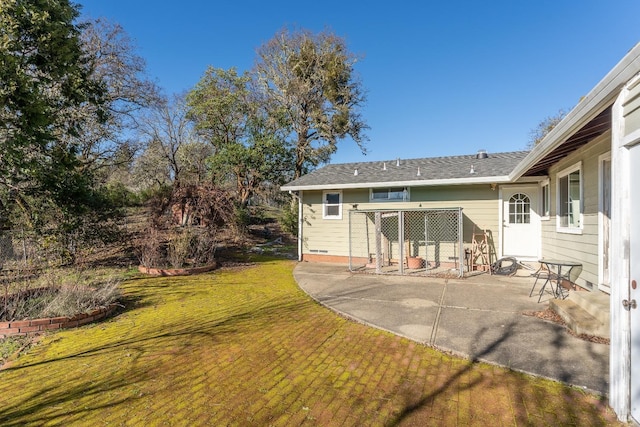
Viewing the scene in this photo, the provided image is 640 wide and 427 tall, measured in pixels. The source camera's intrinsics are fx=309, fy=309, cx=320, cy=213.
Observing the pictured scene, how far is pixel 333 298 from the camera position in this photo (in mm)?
6180

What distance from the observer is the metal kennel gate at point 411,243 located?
908 centimetres

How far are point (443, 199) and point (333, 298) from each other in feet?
17.7

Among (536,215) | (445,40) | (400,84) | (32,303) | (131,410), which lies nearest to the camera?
(131,410)

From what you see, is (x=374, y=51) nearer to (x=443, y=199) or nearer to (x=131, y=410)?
(x=443, y=199)

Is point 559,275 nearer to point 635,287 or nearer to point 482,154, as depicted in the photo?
point 635,287

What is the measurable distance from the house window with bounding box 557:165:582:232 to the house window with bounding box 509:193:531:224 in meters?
1.90

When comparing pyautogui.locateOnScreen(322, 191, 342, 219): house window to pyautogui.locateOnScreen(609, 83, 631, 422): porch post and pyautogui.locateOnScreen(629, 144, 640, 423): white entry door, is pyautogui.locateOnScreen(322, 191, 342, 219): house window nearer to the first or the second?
pyautogui.locateOnScreen(609, 83, 631, 422): porch post

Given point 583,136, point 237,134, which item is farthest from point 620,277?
point 237,134

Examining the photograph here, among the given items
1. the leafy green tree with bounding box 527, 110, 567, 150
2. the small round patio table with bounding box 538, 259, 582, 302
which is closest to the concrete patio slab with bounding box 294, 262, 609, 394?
the small round patio table with bounding box 538, 259, 582, 302

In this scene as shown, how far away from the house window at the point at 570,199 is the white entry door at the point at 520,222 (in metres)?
1.88

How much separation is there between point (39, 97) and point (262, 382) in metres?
7.60

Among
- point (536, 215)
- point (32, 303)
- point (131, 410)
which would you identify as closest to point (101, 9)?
point (32, 303)

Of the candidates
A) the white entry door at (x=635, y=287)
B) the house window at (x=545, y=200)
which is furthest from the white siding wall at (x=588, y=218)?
the white entry door at (x=635, y=287)

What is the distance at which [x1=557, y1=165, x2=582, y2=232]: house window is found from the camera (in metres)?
5.98
